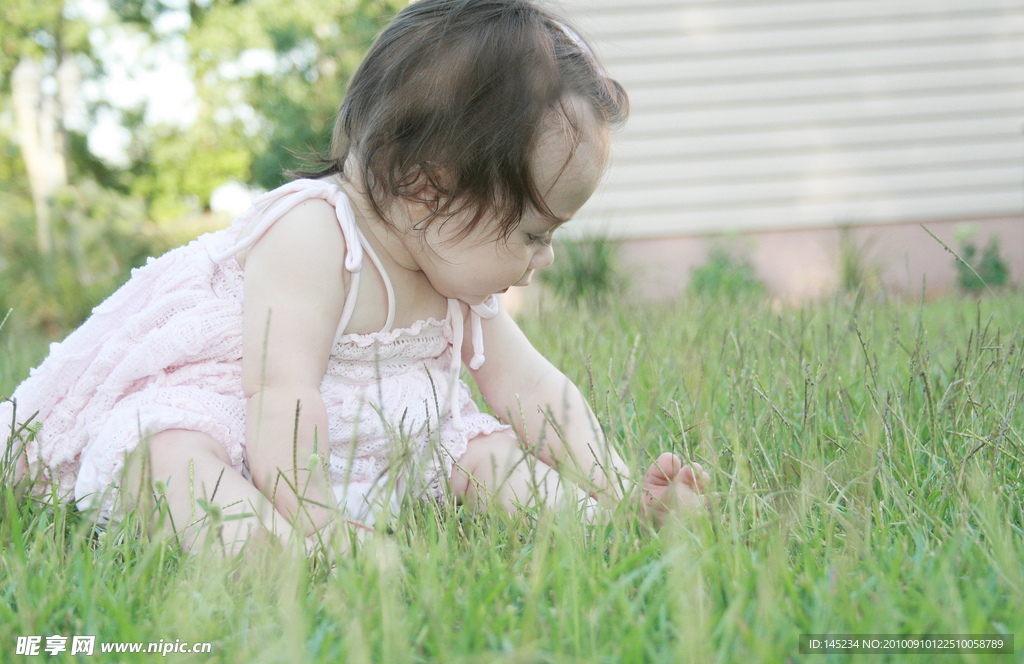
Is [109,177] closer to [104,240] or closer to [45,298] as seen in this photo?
[104,240]

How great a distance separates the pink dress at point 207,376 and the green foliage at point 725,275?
3.92m

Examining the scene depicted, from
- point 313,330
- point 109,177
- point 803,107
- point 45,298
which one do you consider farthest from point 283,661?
point 109,177

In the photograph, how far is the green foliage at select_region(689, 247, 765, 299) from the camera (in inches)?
220

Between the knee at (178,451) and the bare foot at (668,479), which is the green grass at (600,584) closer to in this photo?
the bare foot at (668,479)

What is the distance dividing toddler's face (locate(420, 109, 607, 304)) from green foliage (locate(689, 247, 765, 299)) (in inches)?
155

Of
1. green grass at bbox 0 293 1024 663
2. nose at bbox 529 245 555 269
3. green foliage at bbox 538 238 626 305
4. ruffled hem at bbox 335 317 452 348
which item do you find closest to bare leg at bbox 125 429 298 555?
green grass at bbox 0 293 1024 663

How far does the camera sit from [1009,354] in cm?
187

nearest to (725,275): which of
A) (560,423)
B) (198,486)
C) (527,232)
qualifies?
(560,423)

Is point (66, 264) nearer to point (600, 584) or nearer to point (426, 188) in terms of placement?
point (426, 188)

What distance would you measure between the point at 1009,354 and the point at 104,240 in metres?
8.81

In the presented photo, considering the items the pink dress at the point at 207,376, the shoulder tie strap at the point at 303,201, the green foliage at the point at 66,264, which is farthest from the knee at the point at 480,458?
the green foliage at the point at 66,264

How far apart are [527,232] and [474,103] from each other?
274mm

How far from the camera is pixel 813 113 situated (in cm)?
618

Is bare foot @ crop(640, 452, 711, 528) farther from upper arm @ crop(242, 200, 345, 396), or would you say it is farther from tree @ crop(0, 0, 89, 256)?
tree @ crop(0, 0, 89, 256)
